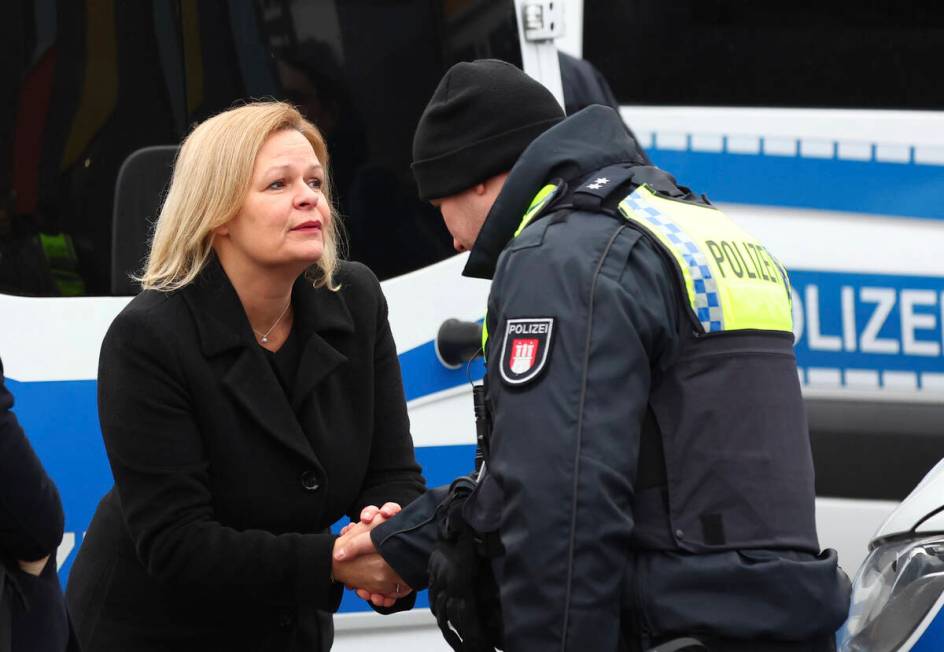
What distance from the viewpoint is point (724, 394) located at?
2.21 m

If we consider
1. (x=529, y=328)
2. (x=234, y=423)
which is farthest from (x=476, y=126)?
(x=234, y=423)

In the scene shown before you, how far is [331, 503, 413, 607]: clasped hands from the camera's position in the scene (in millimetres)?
2740

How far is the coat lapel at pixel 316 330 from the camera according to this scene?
289 cm

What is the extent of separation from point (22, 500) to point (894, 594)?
141 centimetres

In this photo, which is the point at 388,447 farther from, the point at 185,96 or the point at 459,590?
the point at 185,96

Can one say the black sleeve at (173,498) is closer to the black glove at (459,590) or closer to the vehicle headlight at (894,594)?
the black glove at (459,590)

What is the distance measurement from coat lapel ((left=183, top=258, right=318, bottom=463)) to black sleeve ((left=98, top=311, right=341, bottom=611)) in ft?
0.26

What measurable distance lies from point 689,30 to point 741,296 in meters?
2.14

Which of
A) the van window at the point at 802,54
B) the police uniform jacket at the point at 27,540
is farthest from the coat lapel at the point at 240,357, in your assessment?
the van window at the point at 802,54

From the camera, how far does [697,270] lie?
2234 mm

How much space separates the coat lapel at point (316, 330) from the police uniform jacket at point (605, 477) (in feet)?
2.17

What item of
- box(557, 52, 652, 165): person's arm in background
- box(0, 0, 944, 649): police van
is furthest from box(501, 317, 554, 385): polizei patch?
box(557, 52, 652, 165): person's arm in background

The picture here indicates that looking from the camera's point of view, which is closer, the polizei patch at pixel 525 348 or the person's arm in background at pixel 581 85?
the polizei patch at pixel 525 348

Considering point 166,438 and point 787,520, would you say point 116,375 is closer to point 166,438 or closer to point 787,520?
point 166,438
